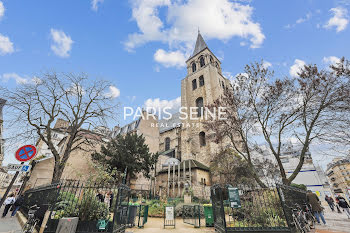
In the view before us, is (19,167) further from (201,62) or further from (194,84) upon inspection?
(201,62)

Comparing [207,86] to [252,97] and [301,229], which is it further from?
[301,229]

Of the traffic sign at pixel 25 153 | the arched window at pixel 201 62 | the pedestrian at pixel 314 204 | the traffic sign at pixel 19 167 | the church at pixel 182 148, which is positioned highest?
the arched window at pixel 201 62

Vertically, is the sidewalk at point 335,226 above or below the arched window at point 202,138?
below

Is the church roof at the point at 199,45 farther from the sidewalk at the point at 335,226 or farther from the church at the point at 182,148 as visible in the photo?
the sidewalk at the point at 335,226

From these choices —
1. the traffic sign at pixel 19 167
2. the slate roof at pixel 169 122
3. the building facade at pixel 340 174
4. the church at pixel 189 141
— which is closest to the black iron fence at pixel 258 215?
the traffic sign at pixel 19 167

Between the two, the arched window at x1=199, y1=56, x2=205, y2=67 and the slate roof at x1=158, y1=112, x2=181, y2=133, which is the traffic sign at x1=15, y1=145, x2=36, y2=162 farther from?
the arched window at x1=199, y1=56, x2=205, y2=67

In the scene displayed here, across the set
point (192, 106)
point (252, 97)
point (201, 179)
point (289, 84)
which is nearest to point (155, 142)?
point (192, 106)

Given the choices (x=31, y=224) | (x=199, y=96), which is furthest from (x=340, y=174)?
(x=31, y=224)

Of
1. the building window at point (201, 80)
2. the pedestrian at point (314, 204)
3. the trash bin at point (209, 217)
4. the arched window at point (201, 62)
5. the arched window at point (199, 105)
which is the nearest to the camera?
the pedestrian at point (314, 204)

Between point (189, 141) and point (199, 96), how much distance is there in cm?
902

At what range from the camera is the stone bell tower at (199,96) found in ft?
81.5

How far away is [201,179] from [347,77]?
55.2ft

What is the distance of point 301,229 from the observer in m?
5.93

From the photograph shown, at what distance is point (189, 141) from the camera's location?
25484mm
